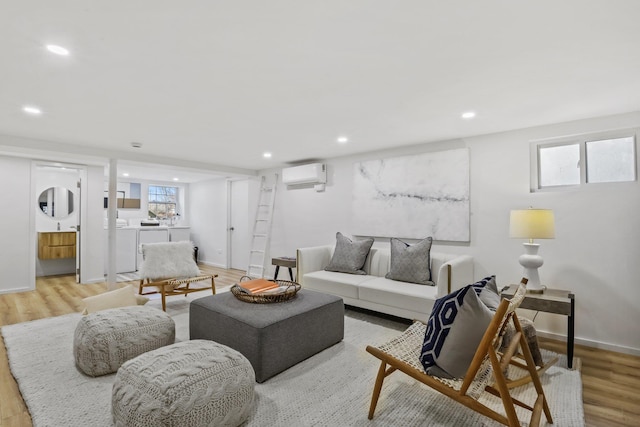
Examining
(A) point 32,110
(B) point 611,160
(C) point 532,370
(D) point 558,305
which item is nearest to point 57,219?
(A) point 32,110

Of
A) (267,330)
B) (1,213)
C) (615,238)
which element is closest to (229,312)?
(267,330)

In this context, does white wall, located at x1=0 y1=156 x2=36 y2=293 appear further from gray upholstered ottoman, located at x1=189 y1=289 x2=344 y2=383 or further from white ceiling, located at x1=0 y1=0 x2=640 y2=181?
gray upholstered ottoman, located at x1=189 y1=289 x2=344 y2=383

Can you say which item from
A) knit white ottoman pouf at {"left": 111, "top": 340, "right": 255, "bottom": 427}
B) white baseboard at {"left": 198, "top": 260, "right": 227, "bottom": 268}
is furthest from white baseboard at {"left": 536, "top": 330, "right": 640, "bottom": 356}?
white baseboard at {"left": 198, "top": 260, "right": 227, "bottom": 268}

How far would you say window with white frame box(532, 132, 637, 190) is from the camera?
9.49ft

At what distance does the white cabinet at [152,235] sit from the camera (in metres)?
6.71

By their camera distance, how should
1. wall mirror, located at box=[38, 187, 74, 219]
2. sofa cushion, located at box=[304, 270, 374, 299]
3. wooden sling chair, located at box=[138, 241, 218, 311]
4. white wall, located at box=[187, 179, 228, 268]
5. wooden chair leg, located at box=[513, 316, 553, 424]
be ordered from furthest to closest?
white wall, located at box=[187, 179, 228, 268], wall mirror, located at box=[38, 187, 74, 219], wooden sling chair, located at box=[138, 241, 218, 311], sofa cushion, located at box=[304, 270, 374, 299], wooden chair leg, located at box=[513, 316, 553, 424]

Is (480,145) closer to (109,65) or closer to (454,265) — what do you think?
(454,265)

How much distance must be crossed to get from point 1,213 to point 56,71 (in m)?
4.13

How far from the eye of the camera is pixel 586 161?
3086mm

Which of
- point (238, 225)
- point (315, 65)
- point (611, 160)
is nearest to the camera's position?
point (315, 65)

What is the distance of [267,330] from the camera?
2.25m

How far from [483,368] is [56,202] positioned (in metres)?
7.35

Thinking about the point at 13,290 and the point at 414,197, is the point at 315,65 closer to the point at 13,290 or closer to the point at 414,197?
the point at 414,197

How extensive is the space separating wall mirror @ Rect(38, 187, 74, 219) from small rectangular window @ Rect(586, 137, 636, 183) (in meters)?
8.01
